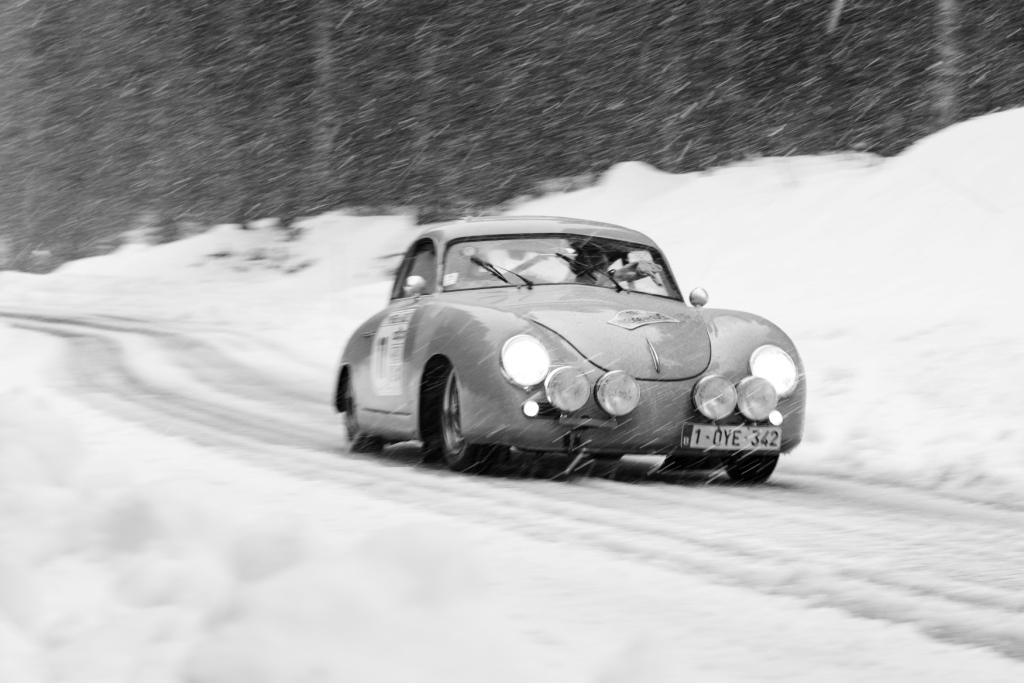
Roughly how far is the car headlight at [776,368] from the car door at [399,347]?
1743 millimetres

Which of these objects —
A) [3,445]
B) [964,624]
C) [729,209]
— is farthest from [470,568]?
[729,209]

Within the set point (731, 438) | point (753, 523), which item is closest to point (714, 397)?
point (731, 438)

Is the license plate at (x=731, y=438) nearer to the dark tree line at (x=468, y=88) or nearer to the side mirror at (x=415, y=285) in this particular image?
the side mirror at (x=415, y=285)

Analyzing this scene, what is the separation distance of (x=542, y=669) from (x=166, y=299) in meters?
24.7

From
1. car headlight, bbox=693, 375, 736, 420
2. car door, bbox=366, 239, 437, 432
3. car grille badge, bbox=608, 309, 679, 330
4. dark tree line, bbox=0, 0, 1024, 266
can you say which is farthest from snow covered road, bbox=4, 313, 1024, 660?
dark tree line, bbox=0, 0, 1024, 266

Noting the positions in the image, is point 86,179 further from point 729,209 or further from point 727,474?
point 727,474

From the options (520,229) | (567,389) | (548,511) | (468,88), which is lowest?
(548,511)

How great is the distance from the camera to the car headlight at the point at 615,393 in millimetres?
7078

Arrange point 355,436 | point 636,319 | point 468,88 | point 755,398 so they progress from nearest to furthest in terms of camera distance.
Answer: point 755,398
point 636,319
point 355,436
point 468,88

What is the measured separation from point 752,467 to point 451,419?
1.51m

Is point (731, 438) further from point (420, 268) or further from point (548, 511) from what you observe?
point (420, 268)

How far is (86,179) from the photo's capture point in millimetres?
50219

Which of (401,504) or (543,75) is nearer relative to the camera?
(401,504)

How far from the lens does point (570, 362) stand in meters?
7.17
